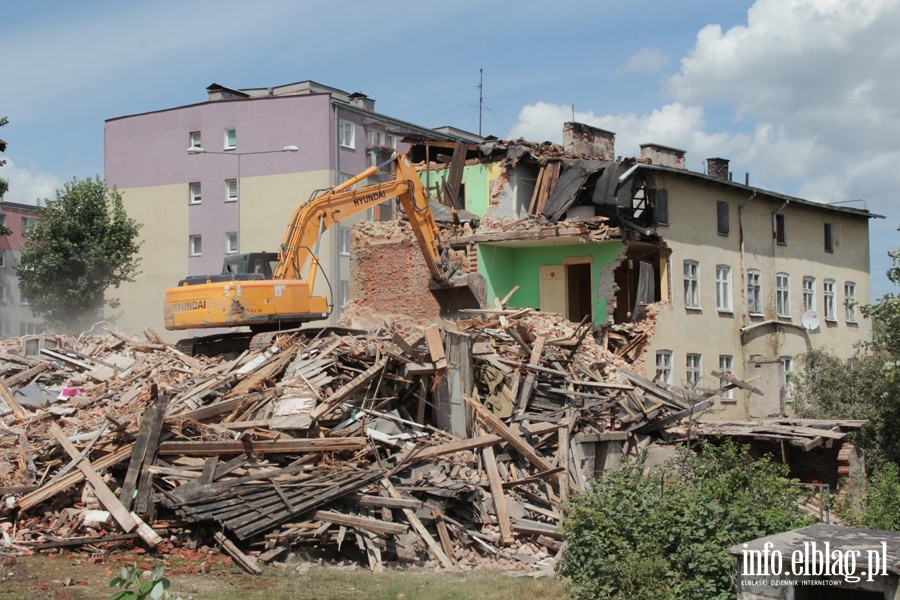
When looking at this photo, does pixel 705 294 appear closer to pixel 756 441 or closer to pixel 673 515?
pixel 756 441

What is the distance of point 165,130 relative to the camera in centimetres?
4534

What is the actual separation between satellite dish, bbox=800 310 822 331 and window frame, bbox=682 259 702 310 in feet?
18.4

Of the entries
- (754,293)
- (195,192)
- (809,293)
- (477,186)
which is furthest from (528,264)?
(195,192)

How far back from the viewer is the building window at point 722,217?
101 feet

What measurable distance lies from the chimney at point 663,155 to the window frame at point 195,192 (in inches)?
831

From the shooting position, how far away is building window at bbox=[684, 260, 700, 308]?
96.0 feet

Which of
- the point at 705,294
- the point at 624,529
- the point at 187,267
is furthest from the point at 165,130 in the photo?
the point at 624,529

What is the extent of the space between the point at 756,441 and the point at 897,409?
5.11m

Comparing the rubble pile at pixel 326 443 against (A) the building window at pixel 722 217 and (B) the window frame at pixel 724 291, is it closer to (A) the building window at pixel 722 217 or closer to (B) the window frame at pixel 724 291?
(B) the window frame at pixel 724 291

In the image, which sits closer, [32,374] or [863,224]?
[32,374]

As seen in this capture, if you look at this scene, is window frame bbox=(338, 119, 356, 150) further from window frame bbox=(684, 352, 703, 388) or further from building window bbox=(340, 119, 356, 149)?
window frame bbox=(684, 352, 703, 388)

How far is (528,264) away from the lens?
29.6 m

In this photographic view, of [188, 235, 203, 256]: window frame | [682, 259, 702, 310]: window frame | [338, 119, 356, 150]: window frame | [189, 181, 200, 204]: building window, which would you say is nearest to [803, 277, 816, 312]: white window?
[682, 259, 702, 310]: window frame

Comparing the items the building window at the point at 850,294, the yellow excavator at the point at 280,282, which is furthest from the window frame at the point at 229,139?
the building window at the point at 850,294
